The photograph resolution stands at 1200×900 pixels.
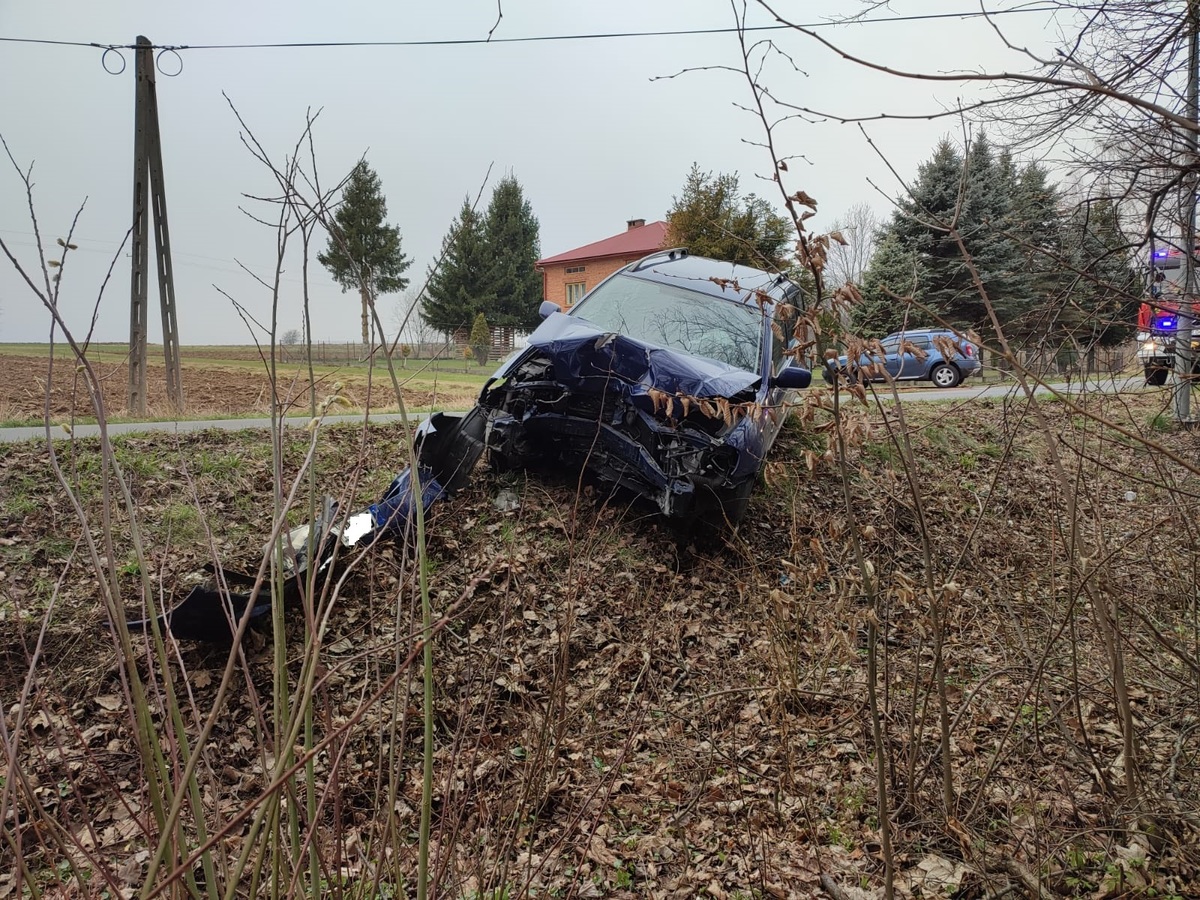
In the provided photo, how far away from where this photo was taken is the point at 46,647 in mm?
4035

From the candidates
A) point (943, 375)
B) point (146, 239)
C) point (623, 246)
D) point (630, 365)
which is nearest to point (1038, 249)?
point (630, 365)

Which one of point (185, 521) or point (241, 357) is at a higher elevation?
point (241, 357)

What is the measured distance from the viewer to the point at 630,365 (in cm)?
530

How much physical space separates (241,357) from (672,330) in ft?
72.5

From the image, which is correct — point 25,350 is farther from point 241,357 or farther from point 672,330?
point 672,330

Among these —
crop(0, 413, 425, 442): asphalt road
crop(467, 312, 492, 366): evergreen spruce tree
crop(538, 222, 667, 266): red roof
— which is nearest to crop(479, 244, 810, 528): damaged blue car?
crop(467, 312, 492, 366): evergreen spruce tree

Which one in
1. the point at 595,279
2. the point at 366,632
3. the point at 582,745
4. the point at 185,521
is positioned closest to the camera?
the point at 582,745

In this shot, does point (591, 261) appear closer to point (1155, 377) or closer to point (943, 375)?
point (943, 375)

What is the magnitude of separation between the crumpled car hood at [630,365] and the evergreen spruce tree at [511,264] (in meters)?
34.3

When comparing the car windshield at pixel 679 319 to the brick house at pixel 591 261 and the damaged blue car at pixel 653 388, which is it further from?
the brick house at pixel 591 261

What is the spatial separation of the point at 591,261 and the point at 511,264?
5601 mm

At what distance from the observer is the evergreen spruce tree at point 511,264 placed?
3919cm

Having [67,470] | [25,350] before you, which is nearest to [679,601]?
[67,470]

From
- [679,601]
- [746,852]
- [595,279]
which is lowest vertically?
[746,852]
